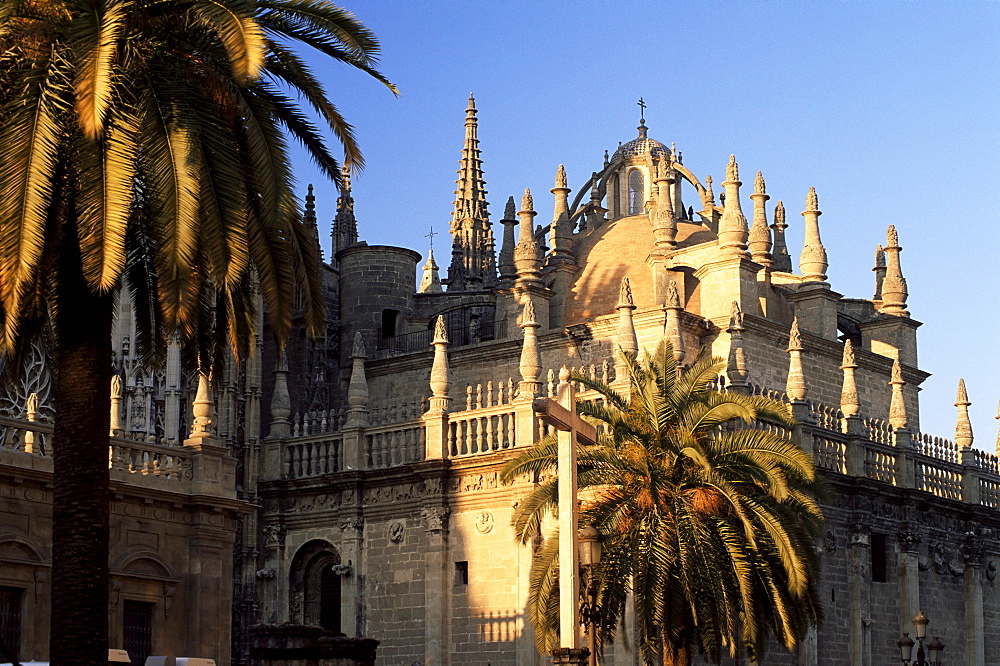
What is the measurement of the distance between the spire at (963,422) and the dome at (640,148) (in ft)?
45.8

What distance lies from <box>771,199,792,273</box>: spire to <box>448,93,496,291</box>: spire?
1321cm

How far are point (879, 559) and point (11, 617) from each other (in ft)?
67.6

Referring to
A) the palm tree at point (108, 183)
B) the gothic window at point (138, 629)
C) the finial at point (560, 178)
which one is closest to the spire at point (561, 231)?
the finial at point (560, 178)

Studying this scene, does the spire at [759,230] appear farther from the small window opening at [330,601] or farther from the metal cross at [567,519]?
the metal cross at [567,519]

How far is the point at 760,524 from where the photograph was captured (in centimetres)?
2686

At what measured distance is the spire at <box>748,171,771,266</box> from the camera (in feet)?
139

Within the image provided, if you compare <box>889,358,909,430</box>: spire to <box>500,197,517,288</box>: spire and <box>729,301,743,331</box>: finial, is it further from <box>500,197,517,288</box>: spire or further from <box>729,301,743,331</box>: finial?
<box>500,197,517,288</box>: spire

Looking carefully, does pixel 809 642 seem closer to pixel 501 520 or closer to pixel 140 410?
pixel 501 520

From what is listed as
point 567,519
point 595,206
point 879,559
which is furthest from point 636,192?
point 567,519

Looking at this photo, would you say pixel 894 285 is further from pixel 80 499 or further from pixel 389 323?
pixel 80 499

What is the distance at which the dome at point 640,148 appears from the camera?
172 feet

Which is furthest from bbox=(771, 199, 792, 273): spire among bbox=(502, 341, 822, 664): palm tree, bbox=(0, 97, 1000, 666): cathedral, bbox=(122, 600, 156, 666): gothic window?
bbox=(122, 600, 156, 666): gothic window

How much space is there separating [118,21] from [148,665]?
8.55 meters

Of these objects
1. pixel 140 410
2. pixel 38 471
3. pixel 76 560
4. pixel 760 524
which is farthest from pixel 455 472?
pixel 76 560
